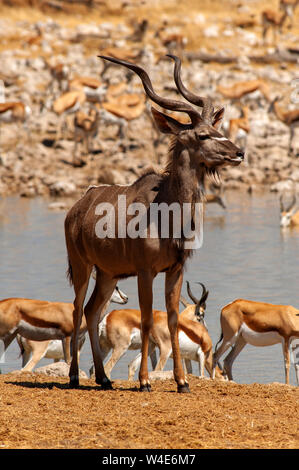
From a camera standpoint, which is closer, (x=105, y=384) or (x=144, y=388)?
(x=144, y=388)

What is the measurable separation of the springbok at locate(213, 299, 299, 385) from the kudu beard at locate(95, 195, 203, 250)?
312 cm

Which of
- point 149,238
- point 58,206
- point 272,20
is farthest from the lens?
point 272,20

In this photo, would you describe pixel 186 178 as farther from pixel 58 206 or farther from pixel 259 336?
pixel 58 206

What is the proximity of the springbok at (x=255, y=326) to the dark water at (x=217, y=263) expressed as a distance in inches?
11.2

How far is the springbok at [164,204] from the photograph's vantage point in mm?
6711

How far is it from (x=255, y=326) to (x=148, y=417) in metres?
4.25

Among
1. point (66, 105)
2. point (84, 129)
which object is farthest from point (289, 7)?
point (84, 129)

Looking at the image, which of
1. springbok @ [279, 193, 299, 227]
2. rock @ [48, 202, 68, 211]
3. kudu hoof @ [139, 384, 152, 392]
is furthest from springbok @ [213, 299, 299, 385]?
rock @ [48, 202, 68, 211]

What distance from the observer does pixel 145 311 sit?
6770 mm

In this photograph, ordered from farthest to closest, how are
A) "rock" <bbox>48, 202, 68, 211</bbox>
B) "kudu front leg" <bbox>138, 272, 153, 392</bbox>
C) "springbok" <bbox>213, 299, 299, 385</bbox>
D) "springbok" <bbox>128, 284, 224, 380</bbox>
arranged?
1. "rock" <bbox>48, 202, 68, 211</bbox>
2. "springbok" <bbox>213, 299, 299, 385</bbox>
3. "springbok" <bbox>128, 284, 224, 380</bbox>
4. "kudu front leg" <bbox>138, 272, 153, 392</bbox>

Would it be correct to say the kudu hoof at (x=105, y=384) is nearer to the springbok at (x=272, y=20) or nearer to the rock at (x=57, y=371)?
the rock at (x=57, y=371)

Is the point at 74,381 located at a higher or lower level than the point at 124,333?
higher

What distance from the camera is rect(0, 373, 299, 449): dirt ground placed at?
202 inches

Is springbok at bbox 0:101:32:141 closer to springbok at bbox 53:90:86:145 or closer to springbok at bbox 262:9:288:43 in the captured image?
springbok at bbox 53:90:86:145
